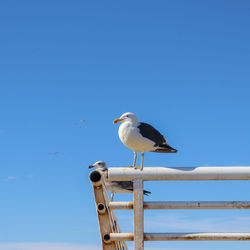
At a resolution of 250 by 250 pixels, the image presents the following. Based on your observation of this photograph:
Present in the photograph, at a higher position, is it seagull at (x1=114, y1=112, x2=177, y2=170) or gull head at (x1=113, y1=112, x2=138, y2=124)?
gull head at (x1=113, y1=112, x2=138, y2=124)

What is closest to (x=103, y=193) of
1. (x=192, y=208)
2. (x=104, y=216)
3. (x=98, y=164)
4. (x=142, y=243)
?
(x=104, y=216)

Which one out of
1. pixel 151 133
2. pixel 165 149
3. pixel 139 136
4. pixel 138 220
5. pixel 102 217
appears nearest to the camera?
pixel 138 220

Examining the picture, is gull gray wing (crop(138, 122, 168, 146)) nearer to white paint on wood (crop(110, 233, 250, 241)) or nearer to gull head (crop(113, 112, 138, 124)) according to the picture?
gull head (crop(113, 112, 138, 124))

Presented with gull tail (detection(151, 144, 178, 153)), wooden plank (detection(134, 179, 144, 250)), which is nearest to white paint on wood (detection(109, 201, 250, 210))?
wooden plank (detection(134, 179, 144, 250))

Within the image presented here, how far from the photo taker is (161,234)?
17.9ft

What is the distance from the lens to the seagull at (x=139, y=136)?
620cm

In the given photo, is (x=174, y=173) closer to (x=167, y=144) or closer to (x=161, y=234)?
(x=161, y=234)

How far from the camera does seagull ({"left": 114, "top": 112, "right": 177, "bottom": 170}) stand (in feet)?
20.3

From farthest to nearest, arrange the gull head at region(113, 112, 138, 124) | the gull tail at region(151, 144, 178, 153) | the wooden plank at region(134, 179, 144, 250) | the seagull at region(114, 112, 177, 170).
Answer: the gull tail at region(151, 144, 178, 153)
the gull head at region(113, 112, 138, 124)
the seagull at region(114, 112, 177, 170)
the wooden plank at region(134, 179, 144, 250)

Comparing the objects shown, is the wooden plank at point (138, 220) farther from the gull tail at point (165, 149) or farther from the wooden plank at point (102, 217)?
the gull tail at point (165, 149)

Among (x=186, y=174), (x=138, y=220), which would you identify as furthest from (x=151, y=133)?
(x=138, y=220)

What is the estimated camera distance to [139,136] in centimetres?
619

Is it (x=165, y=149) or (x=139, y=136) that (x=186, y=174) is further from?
(x=165, y=149)

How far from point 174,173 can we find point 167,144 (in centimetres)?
127
